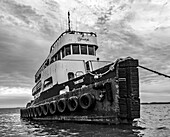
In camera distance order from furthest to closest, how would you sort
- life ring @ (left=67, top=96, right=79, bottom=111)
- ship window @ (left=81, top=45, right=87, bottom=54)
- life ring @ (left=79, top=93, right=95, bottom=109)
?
ship window @ (left=81, top=45, right=87, bottom=54)
life ring @ (left=67, top=96, right=79, bottom=111)
life ring @ (left=79, top=93, right=95, bottom=109)

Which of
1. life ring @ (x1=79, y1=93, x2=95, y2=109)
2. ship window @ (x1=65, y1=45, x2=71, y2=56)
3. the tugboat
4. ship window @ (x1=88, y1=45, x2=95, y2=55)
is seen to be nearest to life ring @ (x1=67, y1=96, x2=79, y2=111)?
the tugboat

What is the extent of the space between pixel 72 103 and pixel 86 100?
1.24 m

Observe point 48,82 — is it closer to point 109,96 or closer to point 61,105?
point 61,105

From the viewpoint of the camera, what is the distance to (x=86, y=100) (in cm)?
1069

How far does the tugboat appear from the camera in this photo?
9531 mm

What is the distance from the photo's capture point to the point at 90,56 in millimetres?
15992

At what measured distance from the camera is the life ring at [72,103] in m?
11.3

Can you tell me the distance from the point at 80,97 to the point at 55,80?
4.43 metres

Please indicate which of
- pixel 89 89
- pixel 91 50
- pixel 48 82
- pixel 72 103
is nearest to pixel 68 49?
pixel 91 50

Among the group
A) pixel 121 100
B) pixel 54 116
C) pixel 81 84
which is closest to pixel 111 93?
pixel 121 100

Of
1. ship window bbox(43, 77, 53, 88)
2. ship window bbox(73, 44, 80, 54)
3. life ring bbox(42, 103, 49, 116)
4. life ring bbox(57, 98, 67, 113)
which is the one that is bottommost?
life ring bbox(42, 103, 49, 116)

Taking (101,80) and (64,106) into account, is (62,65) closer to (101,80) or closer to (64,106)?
(64,106)

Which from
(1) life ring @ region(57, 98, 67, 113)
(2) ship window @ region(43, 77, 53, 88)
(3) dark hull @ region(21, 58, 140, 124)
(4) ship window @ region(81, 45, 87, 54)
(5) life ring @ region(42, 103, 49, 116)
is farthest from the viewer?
(2) ship window @ region(43, 77, 53, 88)

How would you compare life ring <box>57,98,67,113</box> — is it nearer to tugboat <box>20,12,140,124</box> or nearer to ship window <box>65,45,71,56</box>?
tugboat <box>20,12,140,124</box>
